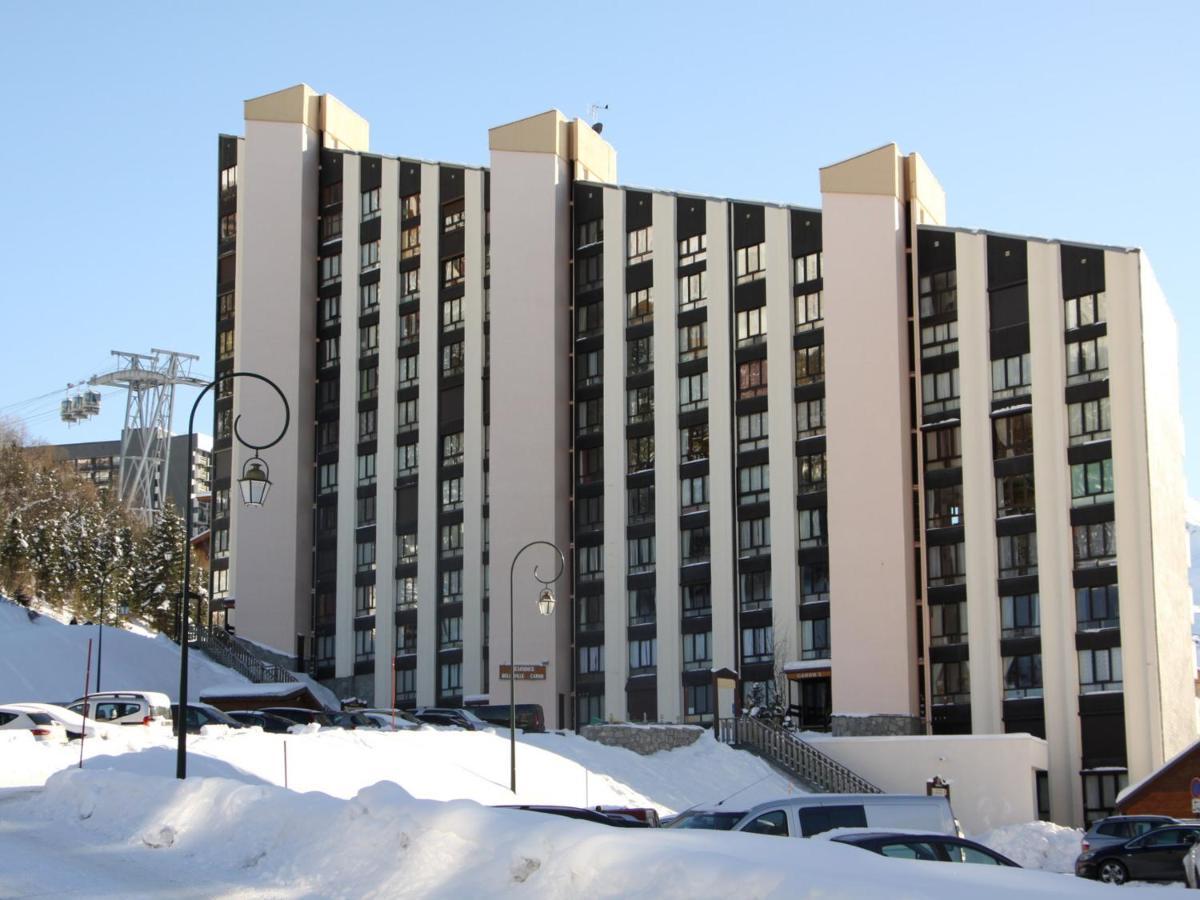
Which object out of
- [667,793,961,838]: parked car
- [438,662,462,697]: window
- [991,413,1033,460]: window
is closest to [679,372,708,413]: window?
[991,413,1033,460]: window

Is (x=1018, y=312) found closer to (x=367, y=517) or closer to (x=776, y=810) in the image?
(x=367, y=517)

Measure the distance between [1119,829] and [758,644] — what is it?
37.4 metres

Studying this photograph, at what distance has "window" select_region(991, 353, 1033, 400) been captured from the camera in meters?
69.3

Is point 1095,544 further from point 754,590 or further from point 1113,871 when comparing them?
point 1113,871

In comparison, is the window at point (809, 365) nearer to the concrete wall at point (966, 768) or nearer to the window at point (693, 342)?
the window at point (693, 342)

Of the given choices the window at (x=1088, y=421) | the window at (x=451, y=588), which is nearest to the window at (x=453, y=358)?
the window at (x=451, y=588)

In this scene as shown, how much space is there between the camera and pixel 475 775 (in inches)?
1855

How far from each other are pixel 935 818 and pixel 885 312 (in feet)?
164

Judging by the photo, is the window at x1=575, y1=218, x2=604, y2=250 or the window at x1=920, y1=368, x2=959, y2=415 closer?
the window at x1=920, y1=368, x2=959, y2=415

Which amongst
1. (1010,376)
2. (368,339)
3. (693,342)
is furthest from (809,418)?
(368,339)

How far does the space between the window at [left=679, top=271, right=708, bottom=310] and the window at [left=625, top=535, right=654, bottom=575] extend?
11582mm

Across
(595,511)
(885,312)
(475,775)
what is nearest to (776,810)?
(475,775)

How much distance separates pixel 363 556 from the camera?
85.0 meters

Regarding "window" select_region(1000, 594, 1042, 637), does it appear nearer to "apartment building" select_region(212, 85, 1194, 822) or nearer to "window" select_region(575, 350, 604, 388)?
"apartment building" select_region(212, 85, 1194, 822)
